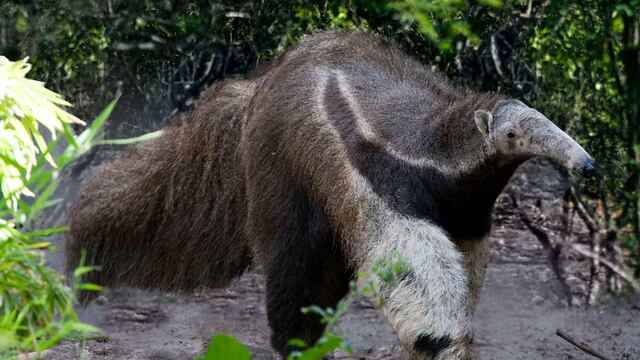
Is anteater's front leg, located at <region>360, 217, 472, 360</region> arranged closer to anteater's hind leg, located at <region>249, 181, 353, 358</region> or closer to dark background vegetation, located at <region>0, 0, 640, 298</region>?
anteater's hind leg, located at <region>249, 181, 353, 358</region>

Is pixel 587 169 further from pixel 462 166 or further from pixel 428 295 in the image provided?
pixel 428 295

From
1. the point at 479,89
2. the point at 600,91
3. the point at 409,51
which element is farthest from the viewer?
the point at 479,89

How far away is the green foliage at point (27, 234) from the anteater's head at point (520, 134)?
1.63 meters

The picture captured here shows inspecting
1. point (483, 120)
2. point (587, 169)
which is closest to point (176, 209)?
point (483, 120)

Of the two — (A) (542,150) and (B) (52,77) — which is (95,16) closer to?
(B) (52,77)

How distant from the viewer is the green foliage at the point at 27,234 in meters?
2.83

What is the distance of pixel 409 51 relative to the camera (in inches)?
285

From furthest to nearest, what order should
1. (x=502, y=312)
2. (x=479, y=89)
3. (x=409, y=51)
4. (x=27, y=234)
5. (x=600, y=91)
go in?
1. (x=479, y=89)
2. (x=409, y=51)
3. (x=600, y=91)
4. (x=502, y=312)
5. (x=27, y=234)

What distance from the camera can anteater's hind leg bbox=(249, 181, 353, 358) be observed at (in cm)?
489

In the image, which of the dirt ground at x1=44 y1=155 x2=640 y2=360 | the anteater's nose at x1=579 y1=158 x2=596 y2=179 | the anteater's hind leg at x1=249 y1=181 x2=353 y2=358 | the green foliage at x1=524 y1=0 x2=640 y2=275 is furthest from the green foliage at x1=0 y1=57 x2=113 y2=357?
the green foliage at x1=524 y1=0 x2=640 y2=275

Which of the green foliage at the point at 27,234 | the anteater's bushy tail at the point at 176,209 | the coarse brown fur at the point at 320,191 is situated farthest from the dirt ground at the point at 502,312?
the green foliage at the point at 27,234

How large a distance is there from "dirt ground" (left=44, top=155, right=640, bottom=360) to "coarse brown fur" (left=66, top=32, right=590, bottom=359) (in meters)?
0.81

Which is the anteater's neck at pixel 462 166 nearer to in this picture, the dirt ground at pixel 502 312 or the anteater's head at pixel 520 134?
the anteater's head at pixel 520 134

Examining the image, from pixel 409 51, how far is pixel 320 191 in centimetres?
275
